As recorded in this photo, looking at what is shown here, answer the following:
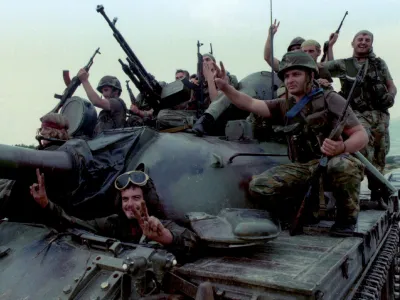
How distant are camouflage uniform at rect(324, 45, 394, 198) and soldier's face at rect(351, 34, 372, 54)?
0.15 meters

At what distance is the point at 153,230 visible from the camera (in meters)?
3.60

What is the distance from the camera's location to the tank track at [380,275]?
4.57 m

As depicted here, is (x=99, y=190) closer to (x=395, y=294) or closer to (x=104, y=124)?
(x=104, y=124)

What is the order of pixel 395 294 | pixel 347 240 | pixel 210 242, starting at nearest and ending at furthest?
pixel 210 242, pixel 347 240, pixel 395 294

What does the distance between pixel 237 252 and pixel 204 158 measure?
1.17 m

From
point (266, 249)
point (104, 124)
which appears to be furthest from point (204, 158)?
point (104, 124)

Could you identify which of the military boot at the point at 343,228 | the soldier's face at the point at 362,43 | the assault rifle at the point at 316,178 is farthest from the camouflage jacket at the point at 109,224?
the soldier's face at the point at 362,43

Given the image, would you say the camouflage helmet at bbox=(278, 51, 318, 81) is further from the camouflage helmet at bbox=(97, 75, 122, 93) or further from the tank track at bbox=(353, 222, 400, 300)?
the camouflage helmet at bbox=(97, 75, 122, 93)

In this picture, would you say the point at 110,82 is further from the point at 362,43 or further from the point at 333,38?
the point at 362,43

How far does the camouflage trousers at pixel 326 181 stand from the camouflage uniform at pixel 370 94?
2.53m

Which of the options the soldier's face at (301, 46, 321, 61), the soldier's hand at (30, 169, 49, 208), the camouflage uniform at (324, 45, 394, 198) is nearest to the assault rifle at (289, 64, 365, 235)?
the soldier's face at (301, 46, 321, 61)

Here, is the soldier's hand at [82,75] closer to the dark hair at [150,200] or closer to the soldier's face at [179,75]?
the soldier's face at [179,75]

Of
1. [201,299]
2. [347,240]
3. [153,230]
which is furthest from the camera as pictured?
[347,240]

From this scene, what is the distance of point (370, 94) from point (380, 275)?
341 centimetres
